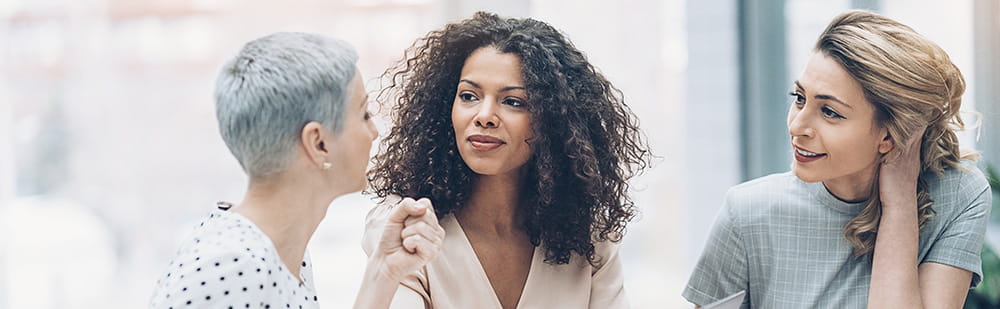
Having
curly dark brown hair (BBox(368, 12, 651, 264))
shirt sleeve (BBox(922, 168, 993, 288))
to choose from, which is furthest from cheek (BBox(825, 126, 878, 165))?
curly dark brown hair (BBox(368, 12, 651, 264))

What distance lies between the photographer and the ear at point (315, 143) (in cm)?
130

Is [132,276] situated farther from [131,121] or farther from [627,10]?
[627,10]

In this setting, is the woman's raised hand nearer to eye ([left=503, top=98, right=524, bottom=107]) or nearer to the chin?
eye ([left=503, top=98, right=524, bottom=107])

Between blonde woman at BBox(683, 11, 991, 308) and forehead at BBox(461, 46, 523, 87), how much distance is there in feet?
1.96

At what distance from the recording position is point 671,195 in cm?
380

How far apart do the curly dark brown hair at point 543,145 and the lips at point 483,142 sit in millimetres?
93

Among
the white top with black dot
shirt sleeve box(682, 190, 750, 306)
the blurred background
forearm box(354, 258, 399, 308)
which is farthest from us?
the blurred background

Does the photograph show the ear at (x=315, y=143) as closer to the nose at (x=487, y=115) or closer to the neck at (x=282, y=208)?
the neck at (x=282, y=208)

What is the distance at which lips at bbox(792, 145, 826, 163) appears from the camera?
1.84m

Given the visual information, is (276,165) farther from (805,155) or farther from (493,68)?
(805,155)

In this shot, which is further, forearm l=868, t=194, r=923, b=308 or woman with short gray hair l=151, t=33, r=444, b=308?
forearm l=868, t=194, r=923, b=308

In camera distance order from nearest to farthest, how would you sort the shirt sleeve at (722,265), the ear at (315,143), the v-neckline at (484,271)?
the ear at (315,143) < the v-neckline at (484,271) < the shirt sleeve at (722,265)

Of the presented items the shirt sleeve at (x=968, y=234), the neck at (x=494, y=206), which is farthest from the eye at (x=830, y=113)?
the neck at (x=494, y=206)

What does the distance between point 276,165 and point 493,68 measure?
2.09 ft
